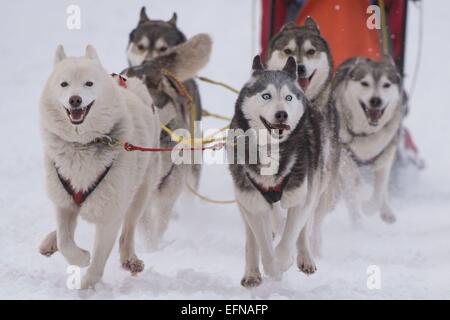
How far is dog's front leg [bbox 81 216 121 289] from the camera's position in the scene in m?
3.40

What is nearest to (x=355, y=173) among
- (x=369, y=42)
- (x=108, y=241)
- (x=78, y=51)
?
(x=369, y=42)

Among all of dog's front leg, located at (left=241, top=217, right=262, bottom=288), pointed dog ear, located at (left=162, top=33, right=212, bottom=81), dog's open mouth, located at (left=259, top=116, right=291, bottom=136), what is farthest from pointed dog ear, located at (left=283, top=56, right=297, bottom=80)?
pointed dog ear, located at (left=162, top=33, right=212, bottom=81)

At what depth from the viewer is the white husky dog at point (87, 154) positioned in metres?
3.22

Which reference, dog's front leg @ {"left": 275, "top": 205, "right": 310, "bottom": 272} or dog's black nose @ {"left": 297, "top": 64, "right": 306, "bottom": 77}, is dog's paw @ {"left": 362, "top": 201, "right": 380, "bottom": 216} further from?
dog's front leg @ {"left": 275, "top": 205, "right": 310, "bottom": 272}

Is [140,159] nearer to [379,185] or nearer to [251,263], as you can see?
[251,263]

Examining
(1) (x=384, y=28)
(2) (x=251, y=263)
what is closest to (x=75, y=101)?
(2) (x=251, y=263)

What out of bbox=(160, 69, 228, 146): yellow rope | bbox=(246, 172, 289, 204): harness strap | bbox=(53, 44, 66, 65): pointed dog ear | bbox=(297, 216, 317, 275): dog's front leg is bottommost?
bbox=(297, 216, 317, 275): dog's front leg

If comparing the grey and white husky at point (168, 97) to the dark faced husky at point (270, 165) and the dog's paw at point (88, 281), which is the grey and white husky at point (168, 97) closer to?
the dog's paw at point (88, 281)

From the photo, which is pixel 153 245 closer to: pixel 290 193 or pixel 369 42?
pixel 290 193

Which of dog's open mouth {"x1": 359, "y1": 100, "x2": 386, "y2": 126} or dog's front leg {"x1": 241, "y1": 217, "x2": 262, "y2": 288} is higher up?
dog's open mouth {"x1": 359, "y1": 100, "x2": 386, "y2": 126}

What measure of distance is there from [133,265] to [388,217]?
245 cm

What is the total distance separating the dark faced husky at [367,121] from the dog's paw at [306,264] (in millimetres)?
1406

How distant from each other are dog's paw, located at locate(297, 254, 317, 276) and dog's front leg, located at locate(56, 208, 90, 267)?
1.00 meters

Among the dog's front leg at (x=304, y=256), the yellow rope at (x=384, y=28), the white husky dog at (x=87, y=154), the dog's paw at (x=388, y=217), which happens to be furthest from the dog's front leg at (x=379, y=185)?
the white husky dog at (x=87, y=154)
